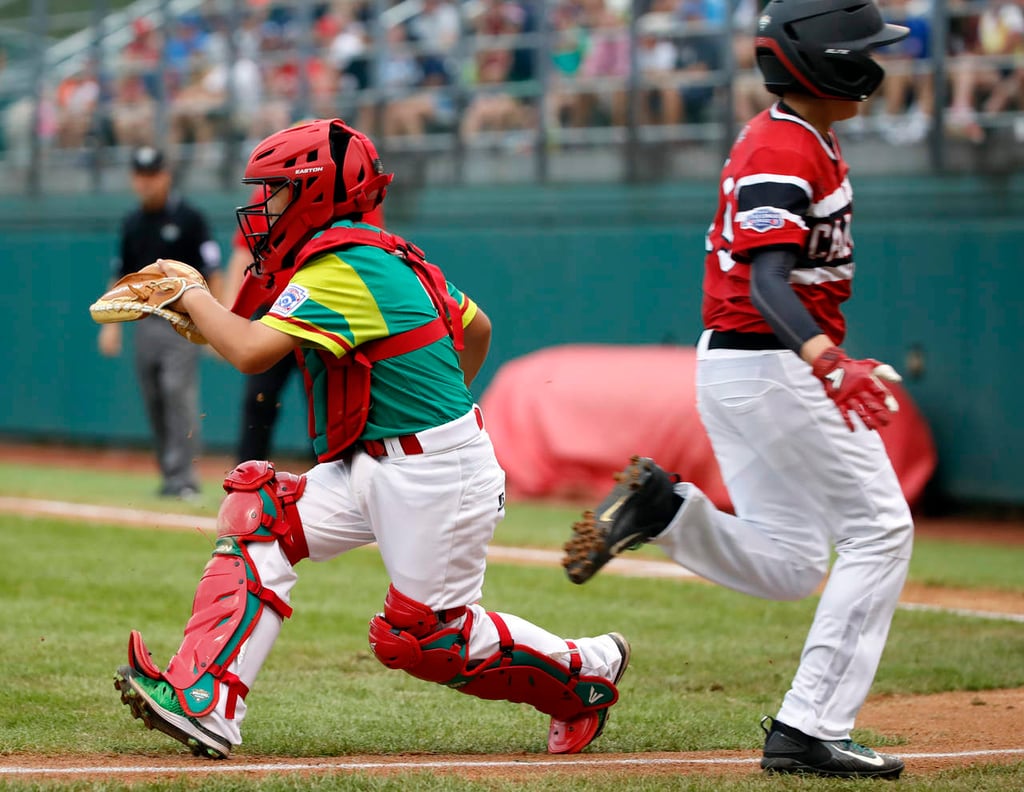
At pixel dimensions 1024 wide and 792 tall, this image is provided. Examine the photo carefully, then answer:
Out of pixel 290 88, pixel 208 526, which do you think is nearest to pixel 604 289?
pixel 290 88

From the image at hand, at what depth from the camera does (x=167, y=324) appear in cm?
1182

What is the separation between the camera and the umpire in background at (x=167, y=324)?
11.7 m

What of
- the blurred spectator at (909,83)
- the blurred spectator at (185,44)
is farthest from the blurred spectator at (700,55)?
the blurred spectator at (185,44)

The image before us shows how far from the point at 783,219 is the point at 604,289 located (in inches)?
410

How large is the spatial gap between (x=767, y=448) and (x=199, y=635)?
1.72 m

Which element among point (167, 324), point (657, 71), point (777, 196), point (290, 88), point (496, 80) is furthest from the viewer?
point (290, 88)

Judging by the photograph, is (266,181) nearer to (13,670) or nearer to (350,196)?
(350,196)

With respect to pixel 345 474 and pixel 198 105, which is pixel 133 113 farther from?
pixel 345 474

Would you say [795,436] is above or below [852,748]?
above

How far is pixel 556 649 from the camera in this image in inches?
189

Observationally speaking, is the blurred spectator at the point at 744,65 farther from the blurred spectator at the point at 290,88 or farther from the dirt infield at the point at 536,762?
the dirt infield at the point at 536,762

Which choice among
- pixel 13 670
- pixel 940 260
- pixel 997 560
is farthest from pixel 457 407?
pixel 940 260

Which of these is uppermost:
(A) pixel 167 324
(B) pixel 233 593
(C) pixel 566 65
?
(C) pixel 566 65

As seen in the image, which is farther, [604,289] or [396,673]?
[604,289]
